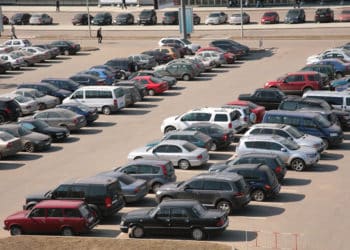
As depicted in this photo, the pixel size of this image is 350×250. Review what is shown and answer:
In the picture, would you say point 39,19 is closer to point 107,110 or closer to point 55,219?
point 107,110

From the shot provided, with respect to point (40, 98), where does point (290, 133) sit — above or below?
above

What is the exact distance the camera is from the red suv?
160 feet

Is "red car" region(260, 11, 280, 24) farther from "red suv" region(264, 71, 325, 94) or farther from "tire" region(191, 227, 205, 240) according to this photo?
"tire" region(191, 227, 205, 240)

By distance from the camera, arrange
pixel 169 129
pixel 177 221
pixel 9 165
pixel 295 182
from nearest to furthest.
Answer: pixel 177 221 < pixel 295 182 < pixel 9 165 < pixel 169 129

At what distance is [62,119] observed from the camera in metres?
43.1

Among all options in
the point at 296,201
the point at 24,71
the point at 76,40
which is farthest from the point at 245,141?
the point at 76,40

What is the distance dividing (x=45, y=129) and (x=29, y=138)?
1.79 m

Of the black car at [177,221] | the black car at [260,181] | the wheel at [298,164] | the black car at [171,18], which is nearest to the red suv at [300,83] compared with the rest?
the wheel at [298,164]

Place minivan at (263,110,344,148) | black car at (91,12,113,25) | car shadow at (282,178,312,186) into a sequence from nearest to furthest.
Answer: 1. car shadow at (282,178,312,186)
2. minivan at (263,110,344,148)
3. black car at (91,12,113,25)

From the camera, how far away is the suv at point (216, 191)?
29.2 m

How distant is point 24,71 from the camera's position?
63.6 meters

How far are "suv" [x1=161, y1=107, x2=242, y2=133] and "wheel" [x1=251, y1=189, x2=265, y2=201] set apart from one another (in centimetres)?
963

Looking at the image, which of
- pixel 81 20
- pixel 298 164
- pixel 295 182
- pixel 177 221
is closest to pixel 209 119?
pixel 298 164

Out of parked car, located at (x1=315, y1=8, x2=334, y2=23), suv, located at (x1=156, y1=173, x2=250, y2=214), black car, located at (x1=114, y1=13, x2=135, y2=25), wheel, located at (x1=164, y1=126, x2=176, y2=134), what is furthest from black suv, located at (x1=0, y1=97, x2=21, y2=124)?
black car, located at (x1=114, y1=13, x2=135, y2=25)
